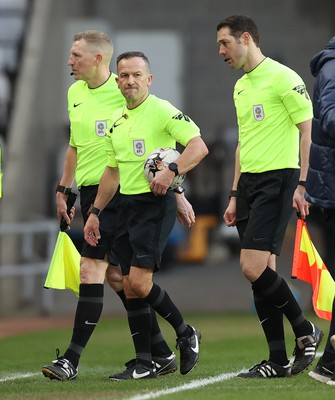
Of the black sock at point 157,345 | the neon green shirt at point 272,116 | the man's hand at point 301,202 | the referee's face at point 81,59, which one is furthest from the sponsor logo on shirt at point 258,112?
the black sock at point 157,345

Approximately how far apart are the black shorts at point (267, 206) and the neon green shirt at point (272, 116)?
64 mm

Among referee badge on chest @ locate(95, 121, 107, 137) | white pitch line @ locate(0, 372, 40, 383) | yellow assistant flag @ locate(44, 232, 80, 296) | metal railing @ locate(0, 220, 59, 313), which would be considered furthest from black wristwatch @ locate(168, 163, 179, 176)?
metal railing @ locate(0, 220, 59, 313)

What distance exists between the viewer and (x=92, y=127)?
29.8 feet

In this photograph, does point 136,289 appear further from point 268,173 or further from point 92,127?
point 92,127

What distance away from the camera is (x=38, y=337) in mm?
13992

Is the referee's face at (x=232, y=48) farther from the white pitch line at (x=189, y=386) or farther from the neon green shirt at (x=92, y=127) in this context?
the white pitch line at (x=189, y=386)

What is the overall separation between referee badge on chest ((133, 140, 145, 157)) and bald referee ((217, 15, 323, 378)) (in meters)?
0.62

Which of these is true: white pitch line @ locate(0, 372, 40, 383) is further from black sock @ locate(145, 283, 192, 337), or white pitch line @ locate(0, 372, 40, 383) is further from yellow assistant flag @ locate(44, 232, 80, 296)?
black sock @ locate(145, 283, 192, 337)

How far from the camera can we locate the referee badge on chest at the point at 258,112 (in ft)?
28.0

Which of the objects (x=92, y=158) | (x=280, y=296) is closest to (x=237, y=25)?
(x=92, y=158)

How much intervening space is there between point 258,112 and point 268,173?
0.40m

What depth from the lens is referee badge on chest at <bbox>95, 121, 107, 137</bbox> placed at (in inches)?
356

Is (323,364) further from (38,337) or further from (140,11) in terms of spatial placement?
(140,11)

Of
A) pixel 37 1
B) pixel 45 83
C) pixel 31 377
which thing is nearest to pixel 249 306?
pixel 45 83
